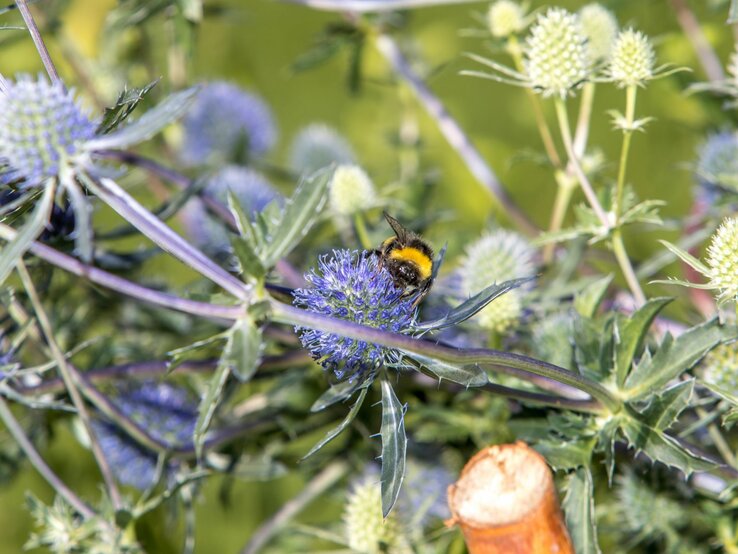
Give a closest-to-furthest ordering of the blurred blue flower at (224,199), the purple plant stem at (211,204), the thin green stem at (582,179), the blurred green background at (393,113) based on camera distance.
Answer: the thin green stem at (582,179) < the purple plant stem at (211,204) < the blurred blue flower at (224,199) < the blurred green background at (393,113)

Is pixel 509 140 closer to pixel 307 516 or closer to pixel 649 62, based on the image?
pixel 307 516

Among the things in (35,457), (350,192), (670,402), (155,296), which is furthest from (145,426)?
(670,402)

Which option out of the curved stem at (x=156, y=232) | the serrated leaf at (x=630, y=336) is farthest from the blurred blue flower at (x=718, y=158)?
the curved stem at (x=156, y=232)

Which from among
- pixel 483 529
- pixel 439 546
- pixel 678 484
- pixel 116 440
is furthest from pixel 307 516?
pixel 483 529

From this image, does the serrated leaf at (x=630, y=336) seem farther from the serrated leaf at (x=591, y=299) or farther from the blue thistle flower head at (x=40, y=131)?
the blue thistle flower head at (x=40, y=131)

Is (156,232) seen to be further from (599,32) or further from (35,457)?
(599,32)

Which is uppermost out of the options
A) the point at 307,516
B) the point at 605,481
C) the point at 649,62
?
the point at 649,62
